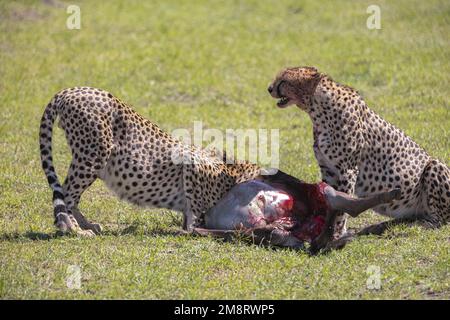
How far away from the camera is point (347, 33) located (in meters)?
18.4

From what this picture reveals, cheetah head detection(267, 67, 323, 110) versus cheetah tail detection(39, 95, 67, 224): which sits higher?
cheetah head detection(267, 67, 323, 110)

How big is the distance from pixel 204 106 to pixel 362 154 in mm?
5512

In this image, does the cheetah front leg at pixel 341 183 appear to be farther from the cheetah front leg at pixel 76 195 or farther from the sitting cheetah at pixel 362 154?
the cheetah front leg at pixel 76 195

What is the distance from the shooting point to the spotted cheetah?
32.0ft

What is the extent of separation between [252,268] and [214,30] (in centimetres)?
1047

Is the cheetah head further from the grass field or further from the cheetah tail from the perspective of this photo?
the cheetah tail

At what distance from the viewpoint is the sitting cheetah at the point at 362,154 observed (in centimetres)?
988

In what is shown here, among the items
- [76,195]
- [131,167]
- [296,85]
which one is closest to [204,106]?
[131,167]

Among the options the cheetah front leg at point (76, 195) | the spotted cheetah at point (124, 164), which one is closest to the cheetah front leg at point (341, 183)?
the spotted cheetah at point (124, 164)

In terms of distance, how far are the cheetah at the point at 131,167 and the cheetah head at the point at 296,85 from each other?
31.3 inches

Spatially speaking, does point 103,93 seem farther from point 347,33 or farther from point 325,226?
point 347,33

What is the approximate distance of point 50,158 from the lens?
9859 mm

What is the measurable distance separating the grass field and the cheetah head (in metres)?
1.65

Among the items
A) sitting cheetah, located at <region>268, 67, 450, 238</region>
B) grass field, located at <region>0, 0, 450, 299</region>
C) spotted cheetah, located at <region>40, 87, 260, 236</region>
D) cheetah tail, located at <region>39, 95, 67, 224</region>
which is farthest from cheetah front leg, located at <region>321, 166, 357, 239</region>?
cheetah tail, located at <region>39, 95, 67, 224</region>
